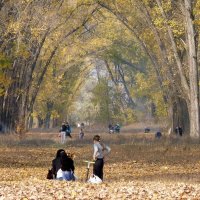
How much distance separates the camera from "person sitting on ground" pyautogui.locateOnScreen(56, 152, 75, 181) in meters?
23.3

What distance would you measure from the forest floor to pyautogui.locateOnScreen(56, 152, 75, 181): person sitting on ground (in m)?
0.36

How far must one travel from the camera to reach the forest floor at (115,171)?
19.5 metres

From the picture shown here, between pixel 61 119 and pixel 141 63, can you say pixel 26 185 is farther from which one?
pixel 141 63

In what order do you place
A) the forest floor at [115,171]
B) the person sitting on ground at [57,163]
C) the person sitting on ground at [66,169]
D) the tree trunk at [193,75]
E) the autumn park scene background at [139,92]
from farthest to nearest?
1. the tree trunk at [193,75]
2. the person sitting on ground at [57,163]
3. the person sitting on ground at [66,169]
4. the autumn park scene background at [139,92]
5. the forest floor at [115,171]

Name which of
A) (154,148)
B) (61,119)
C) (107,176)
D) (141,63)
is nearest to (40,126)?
(61,119)

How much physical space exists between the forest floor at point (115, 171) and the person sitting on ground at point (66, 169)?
0.36m

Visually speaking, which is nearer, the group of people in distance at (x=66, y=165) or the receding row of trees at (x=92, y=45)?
the group of people in distance at (x=66, y=165)

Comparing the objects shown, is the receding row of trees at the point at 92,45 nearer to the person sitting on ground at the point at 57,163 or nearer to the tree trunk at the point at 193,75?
the tree trunk at the point at 193,75

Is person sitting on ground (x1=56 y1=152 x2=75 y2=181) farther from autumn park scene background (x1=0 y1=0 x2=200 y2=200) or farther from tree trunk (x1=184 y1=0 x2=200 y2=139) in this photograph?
tree trunk (x1=184 y1=0 x2=200 y2=139)

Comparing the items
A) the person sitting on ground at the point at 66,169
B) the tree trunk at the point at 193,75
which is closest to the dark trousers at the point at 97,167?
the person sitting on ground at the point at 66,169

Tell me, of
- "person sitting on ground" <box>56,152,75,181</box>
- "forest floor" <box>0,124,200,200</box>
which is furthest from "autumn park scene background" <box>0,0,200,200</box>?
"person sitting on ground" <box>56,152,75,181</box>

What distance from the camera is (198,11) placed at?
142 feet

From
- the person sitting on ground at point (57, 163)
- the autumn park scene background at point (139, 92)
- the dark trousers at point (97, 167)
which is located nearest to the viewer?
the autumn park scene background at point (139, 92)

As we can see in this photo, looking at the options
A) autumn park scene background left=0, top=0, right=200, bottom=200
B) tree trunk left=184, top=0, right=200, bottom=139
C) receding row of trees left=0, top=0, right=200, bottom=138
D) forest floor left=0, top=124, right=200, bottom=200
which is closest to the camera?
forest floor left=0, top=124, right=200, bottom=200
